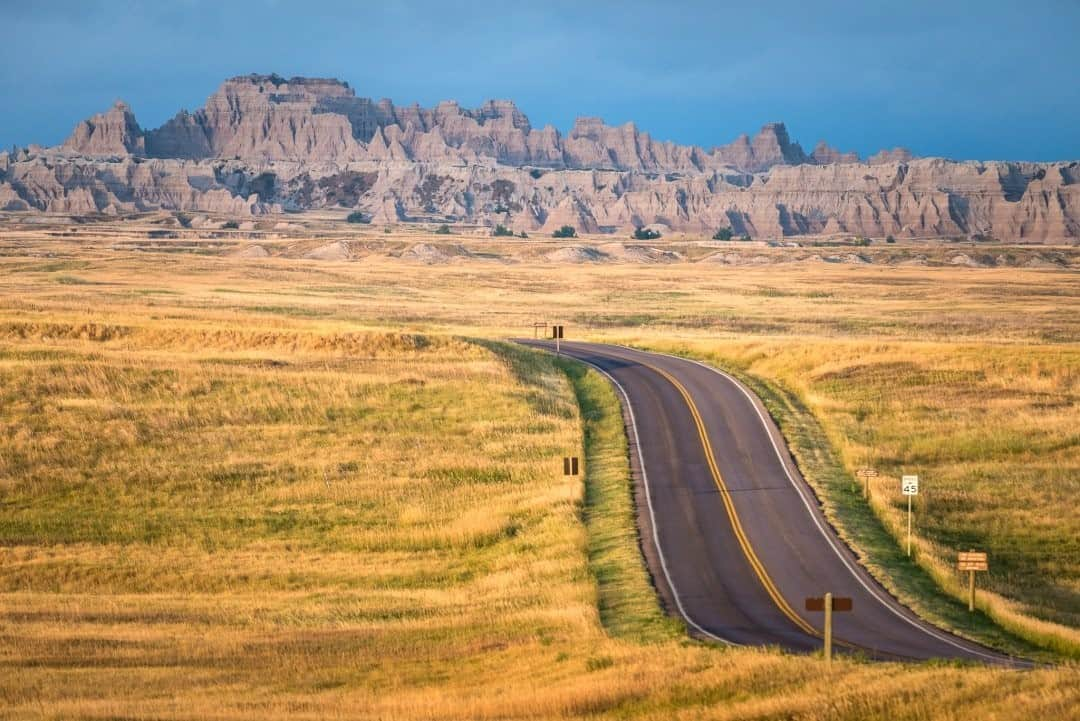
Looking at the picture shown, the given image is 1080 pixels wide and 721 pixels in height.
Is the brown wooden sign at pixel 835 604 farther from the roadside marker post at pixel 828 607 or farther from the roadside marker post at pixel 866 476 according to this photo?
the roadside marker post at pixel 866 476

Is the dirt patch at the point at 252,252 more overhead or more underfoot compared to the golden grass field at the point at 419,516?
more overhead

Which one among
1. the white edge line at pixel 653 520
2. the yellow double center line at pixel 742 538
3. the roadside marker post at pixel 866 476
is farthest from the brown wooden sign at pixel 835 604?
the roadside marker post at pixel 866 476

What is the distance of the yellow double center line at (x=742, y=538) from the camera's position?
91.3 ft

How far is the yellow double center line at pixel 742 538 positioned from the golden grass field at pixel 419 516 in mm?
2589

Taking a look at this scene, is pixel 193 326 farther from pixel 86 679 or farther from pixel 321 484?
pixel 86 679

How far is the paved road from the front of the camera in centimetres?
2658

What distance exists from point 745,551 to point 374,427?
754 inches

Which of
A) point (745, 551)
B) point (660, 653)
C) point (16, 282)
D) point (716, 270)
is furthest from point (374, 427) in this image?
point (716, 270)

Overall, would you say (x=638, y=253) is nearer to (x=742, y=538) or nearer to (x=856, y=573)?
(x=742, y=538)

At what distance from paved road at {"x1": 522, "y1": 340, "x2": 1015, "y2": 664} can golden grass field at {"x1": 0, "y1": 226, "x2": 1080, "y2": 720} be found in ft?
3.15

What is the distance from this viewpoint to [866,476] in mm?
40375

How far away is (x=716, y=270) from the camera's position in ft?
513

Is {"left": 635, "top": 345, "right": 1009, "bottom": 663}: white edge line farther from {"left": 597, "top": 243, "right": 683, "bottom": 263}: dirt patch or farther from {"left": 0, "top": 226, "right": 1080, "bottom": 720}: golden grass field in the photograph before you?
{"left": 597, "top": 243, "right": 683, "bottom": 263}: dirt patch

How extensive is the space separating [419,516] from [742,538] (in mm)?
9042
